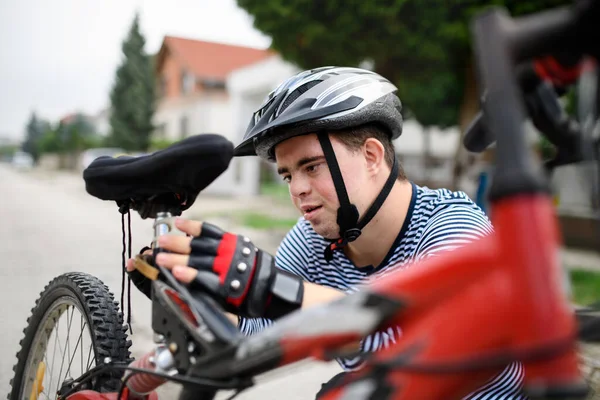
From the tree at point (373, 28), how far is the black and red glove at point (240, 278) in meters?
8.15

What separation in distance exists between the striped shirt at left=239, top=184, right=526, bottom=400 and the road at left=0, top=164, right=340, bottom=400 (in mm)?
388

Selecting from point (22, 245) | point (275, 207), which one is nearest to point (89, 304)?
point (22, 245)

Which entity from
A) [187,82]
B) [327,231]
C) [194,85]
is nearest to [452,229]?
[327,231]

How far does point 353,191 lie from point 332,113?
308 millimetres

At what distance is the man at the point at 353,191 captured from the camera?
177 centimetres

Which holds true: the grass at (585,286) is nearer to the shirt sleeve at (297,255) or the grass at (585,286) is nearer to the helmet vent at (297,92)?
the shirt sleeve at (297,255)

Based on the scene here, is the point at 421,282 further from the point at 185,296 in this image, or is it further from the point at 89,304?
the point at 89,304

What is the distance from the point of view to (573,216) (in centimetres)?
793

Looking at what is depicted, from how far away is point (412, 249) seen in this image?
1.92 metres

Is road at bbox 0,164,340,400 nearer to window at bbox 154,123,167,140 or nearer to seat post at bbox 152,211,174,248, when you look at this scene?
seat post at bbox 152,211,174,248

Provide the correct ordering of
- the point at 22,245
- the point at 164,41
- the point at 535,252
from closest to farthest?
the point at 535,252 < the point at 22,245 < the point at 164,41

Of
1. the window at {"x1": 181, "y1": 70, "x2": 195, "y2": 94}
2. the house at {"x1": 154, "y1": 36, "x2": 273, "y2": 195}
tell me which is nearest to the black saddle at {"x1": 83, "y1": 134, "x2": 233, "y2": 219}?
the house at {"x1": 154, "y1": 36, "x2": 273, "y2": 195}

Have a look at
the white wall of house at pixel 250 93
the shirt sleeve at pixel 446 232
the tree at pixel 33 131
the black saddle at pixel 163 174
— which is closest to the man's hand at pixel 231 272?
the black saddle at pixel 163 174

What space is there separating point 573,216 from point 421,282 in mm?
8207
